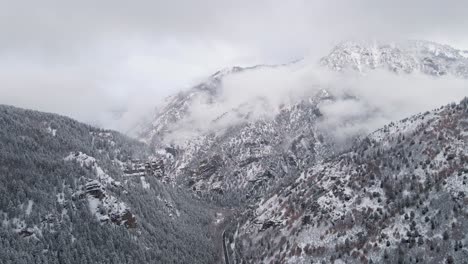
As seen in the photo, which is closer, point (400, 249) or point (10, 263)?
point (400, 249)

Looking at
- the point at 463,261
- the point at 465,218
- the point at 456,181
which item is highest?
the point at 456,181

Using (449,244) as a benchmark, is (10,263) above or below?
above

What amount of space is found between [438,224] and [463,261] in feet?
69.6

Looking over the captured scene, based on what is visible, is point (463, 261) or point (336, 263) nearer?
point (463, 261)

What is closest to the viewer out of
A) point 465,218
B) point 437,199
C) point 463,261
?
point 463,261

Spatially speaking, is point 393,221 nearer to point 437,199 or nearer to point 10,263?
point 437,199

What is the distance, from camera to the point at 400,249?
179250mm

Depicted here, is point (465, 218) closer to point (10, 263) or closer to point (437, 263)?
point (437, 263)

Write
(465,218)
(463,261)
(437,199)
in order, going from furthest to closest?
(437,199) < (465,218) < (463,261)

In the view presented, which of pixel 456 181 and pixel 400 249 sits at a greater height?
pixel 456 181

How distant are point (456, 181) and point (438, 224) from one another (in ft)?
74.6

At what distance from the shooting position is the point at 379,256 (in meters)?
184

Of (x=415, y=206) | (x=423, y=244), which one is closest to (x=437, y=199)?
(x=415, y=206)

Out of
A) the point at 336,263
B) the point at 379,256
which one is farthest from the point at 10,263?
the point at 379,256
